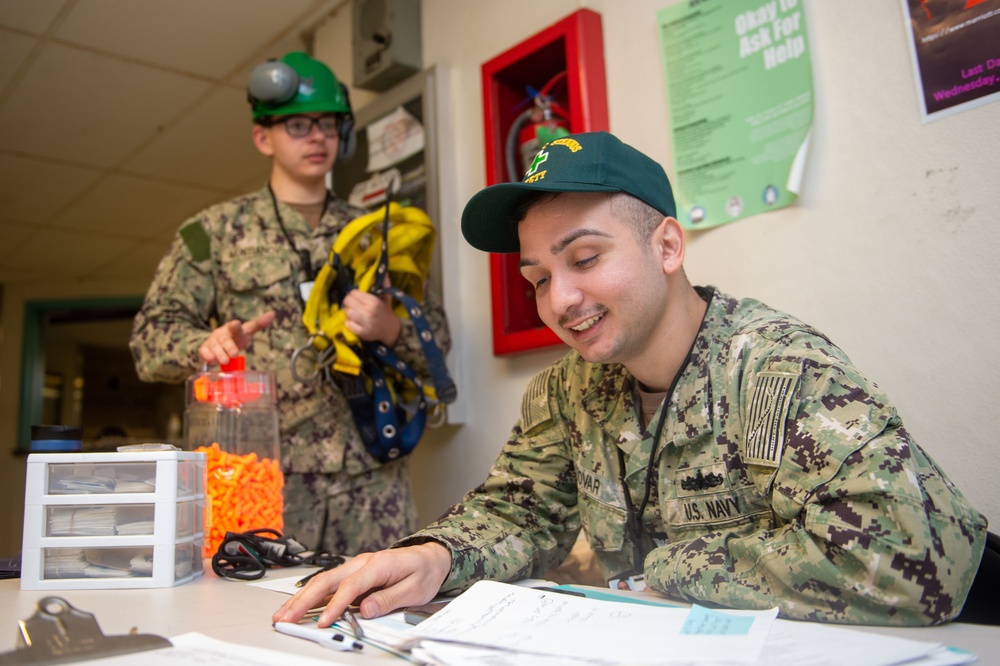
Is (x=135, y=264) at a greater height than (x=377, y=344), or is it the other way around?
(x=135, y=264)

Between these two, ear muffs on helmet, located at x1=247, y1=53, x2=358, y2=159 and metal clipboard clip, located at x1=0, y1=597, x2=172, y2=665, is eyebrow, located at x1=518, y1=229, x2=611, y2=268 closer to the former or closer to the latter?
metal clipboard clip, located at x1=0, y1=597, x2=172, y2=665

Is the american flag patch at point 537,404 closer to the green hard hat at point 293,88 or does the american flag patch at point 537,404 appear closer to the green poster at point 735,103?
the green poster at point 735,103

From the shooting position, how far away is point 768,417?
93cm

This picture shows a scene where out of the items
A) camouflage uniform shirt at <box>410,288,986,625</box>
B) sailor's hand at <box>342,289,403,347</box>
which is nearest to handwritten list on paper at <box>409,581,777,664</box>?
camouflage uniform shirt at <box>410,288,986,625</box>

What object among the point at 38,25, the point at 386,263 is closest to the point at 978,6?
the point at 386,263

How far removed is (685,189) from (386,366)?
2.81 feet

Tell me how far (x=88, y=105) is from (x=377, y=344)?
211 cm

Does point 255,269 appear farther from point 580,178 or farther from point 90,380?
point 90,380

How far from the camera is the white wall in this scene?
1225mm

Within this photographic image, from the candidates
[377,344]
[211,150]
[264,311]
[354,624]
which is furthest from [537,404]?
[211,150]

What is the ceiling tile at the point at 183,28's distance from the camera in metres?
2.59

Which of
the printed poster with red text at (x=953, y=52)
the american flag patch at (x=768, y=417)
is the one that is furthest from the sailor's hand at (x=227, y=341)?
the printed poster with red text at (x=953, y=52)

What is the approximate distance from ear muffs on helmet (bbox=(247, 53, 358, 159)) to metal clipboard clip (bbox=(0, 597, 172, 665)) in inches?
64.1

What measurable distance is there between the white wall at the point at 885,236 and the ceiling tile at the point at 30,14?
1934mm
